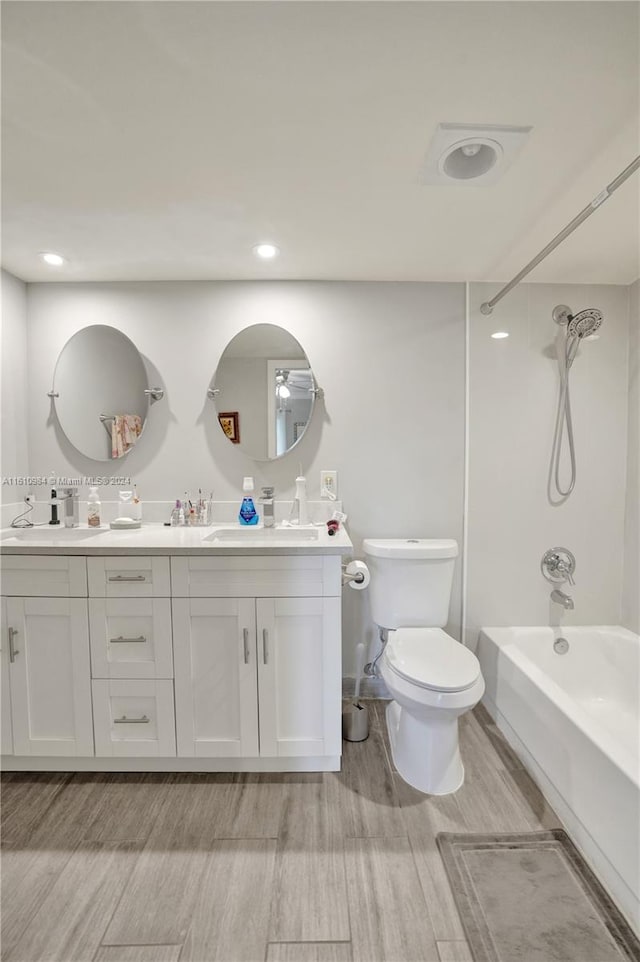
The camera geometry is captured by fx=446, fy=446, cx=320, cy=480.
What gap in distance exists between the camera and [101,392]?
7.68 ft

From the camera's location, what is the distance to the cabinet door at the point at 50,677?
1795 millimetres

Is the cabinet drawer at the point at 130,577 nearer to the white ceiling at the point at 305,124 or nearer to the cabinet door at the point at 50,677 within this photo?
the cabinet door at the point at 50,677

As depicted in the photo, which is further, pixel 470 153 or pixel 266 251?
pixel 266 251

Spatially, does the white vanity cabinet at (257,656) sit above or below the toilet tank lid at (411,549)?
below

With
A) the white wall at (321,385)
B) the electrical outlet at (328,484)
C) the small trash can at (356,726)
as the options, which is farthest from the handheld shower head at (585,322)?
the small trash can at (356,726)

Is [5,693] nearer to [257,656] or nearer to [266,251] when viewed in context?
[257,656]

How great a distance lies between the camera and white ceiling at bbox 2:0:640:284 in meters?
0.97

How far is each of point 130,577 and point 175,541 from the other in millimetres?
219

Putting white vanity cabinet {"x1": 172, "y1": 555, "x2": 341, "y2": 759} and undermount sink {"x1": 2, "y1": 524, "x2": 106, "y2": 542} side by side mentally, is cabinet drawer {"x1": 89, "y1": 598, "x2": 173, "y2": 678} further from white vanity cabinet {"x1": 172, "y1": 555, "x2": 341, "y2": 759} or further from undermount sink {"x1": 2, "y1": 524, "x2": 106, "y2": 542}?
undermount sink {"x1": 2, "y1": 524, "x2": 106, "y2": 542}

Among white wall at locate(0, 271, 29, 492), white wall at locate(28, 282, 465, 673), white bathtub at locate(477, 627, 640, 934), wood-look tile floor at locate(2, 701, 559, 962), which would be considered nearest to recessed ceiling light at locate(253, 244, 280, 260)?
white wall at locate(28, 282, 465, 673)

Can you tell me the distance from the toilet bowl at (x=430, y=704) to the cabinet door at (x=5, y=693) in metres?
1.53

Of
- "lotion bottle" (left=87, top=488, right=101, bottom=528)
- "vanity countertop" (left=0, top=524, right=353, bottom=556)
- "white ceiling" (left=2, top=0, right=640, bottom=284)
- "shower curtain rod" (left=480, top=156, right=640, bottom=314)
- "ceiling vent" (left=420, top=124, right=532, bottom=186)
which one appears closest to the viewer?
"white ceiling" (left=2, top=0, right=640, bottom=284)

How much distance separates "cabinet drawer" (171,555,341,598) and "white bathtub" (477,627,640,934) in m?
0.96

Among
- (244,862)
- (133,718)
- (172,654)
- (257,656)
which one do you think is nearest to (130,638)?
(172,654)
